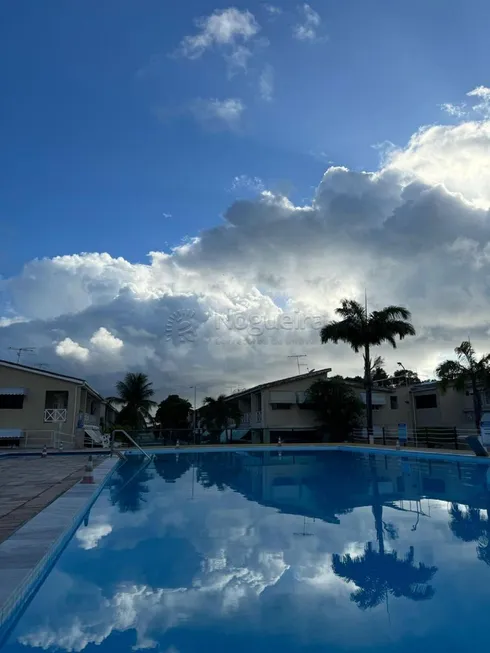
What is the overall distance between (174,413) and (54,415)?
1283 inches

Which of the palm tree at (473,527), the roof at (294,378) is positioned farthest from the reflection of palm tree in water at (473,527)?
the roof at (294,378)

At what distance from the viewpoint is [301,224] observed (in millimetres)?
18766

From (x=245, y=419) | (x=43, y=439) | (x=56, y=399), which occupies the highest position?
(x=56, y=399)

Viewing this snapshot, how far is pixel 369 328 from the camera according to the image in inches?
1210

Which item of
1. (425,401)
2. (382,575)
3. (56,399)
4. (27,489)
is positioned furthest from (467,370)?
(382,575)

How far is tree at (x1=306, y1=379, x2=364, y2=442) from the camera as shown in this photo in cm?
3144

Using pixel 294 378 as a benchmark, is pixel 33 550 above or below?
below

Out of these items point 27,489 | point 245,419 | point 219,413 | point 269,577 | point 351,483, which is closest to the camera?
point 269,577

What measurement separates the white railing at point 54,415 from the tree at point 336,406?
639 inches

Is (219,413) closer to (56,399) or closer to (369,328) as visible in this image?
(56,399)

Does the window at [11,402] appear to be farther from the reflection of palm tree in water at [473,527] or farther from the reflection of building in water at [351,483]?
the reflection of palm tree in water at [473,527]

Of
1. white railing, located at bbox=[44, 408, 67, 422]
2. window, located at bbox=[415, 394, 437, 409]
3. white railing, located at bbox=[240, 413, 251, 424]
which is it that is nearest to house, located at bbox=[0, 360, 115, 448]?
white railing, located at bbox=[44, 408, 67, 422]

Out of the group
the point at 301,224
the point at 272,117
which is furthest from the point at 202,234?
the point at 272,117

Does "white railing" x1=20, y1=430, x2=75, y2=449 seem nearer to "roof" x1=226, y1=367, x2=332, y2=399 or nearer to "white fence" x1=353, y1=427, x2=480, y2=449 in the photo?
"roof" x1=226, y1=367, x2=332, y2=399
